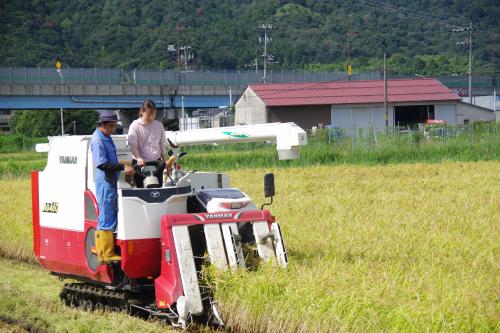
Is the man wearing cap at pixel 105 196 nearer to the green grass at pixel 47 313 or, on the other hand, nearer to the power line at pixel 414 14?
the green grass at pixel 47 313

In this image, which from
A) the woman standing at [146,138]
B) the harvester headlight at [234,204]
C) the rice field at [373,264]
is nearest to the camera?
the rice field at [373,264]

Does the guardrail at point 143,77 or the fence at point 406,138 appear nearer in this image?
the fence at point 406,138

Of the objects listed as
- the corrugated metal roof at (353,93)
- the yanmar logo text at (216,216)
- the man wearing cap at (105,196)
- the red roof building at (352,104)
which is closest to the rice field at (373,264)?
the yanmar logo text at (216,216)

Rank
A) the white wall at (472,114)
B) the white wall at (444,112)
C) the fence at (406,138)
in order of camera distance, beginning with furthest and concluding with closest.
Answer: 1. the white wall at (472,114)
2. the white wall at (444,112)
3. the fence at (406,138)

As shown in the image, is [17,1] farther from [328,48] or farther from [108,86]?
[328,48]

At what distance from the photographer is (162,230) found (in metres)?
10.1

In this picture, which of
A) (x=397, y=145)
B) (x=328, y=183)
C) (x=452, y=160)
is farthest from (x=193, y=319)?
(x=397, y=145)

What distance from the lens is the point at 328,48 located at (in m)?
146

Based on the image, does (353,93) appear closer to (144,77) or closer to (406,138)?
(144,77)

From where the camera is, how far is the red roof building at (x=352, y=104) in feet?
220

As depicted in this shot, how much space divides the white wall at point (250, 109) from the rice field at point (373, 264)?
44.4 m

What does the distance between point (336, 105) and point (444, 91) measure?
861 centimetres

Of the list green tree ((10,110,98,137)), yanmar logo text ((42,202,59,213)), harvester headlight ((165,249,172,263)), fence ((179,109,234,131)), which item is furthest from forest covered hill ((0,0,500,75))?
harvester headlight ((165,249,172,263))

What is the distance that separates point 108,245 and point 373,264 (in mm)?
3207
